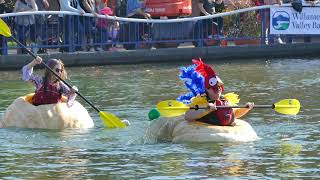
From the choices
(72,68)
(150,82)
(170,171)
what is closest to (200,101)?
(170,171)

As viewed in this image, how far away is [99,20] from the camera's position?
26.1 m

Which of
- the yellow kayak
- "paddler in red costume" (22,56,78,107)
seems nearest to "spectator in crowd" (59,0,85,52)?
"paddler in red costume" (22,56,78,107)

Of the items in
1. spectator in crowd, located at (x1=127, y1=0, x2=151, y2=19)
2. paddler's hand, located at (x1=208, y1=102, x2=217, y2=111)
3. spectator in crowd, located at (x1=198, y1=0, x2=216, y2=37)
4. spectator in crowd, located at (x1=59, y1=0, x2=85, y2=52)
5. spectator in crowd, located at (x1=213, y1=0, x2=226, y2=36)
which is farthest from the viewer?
spectator in crowd, located at (x1=213, y1=0, x2=226, y2=36)

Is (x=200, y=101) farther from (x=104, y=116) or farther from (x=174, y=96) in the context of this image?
(x=174, y=96)

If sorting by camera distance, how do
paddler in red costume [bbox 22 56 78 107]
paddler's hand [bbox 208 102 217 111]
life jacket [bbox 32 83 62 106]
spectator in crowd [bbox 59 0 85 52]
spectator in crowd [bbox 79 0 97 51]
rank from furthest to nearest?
1. spectator in crowd [bbox 79 0 97 51]
2. spectator in crowd [bbox 59 0 85 52]
3. life jacket [bbox 32 83 62 106]
4. paddler in red costume [bbox 22 56 78 107]
5. paddler's hand [bbox 208 102 217 111]

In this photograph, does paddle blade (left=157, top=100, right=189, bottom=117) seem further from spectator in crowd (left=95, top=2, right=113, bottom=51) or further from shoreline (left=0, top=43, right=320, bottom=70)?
spectator in crowd (left=95, top=2, right=113, bottom=51)

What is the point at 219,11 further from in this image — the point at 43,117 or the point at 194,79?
the point at 194,79

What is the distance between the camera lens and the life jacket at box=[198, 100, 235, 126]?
15266 millimetres

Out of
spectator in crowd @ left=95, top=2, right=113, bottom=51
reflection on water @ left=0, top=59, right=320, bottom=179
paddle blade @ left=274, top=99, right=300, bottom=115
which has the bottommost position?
reflection on water @ left=0, top=59, right=320, bottom=179

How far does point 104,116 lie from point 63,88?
0.80 metres

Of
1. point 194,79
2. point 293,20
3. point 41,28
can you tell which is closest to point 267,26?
point 293,20

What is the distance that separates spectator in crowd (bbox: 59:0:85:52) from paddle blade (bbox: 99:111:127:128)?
911 cm

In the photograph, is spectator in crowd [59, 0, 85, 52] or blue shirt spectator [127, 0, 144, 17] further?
blue shirt spectator [127, 0, 144, 17]

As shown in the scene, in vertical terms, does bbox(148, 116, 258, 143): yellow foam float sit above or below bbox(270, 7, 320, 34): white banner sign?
below
